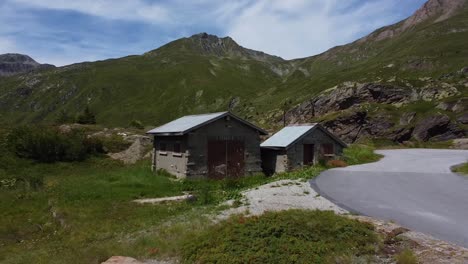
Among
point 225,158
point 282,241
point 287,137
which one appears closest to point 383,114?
point 287,137

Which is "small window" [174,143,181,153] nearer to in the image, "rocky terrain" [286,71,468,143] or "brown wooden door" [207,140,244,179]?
"brown wooden door" [207,140,244,179]

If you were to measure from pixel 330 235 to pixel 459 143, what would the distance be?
5467cm

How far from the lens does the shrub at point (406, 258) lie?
868cm

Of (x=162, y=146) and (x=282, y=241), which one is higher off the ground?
(x=162, y=146)

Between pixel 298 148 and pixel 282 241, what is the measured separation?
21616mm

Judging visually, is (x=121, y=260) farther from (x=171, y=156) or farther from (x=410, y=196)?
(x=171, y=156)

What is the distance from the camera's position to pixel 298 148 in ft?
102

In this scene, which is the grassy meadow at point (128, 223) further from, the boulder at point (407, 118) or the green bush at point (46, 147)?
the boulder at point (407, 118)

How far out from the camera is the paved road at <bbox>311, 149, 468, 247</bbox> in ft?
40.6

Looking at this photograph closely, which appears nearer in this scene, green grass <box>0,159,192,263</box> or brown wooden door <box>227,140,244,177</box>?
green grass <box>0,159,192,263</box>

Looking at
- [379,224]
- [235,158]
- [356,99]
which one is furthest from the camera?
[356,99]

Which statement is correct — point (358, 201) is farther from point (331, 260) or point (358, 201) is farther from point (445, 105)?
point (445, 105)

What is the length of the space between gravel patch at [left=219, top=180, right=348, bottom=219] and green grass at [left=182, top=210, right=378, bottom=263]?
279cm

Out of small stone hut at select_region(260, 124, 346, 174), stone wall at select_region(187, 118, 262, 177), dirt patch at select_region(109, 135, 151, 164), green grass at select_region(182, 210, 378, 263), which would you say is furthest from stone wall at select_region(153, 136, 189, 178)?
green grass at select_region(182, 210, 378, 263)
